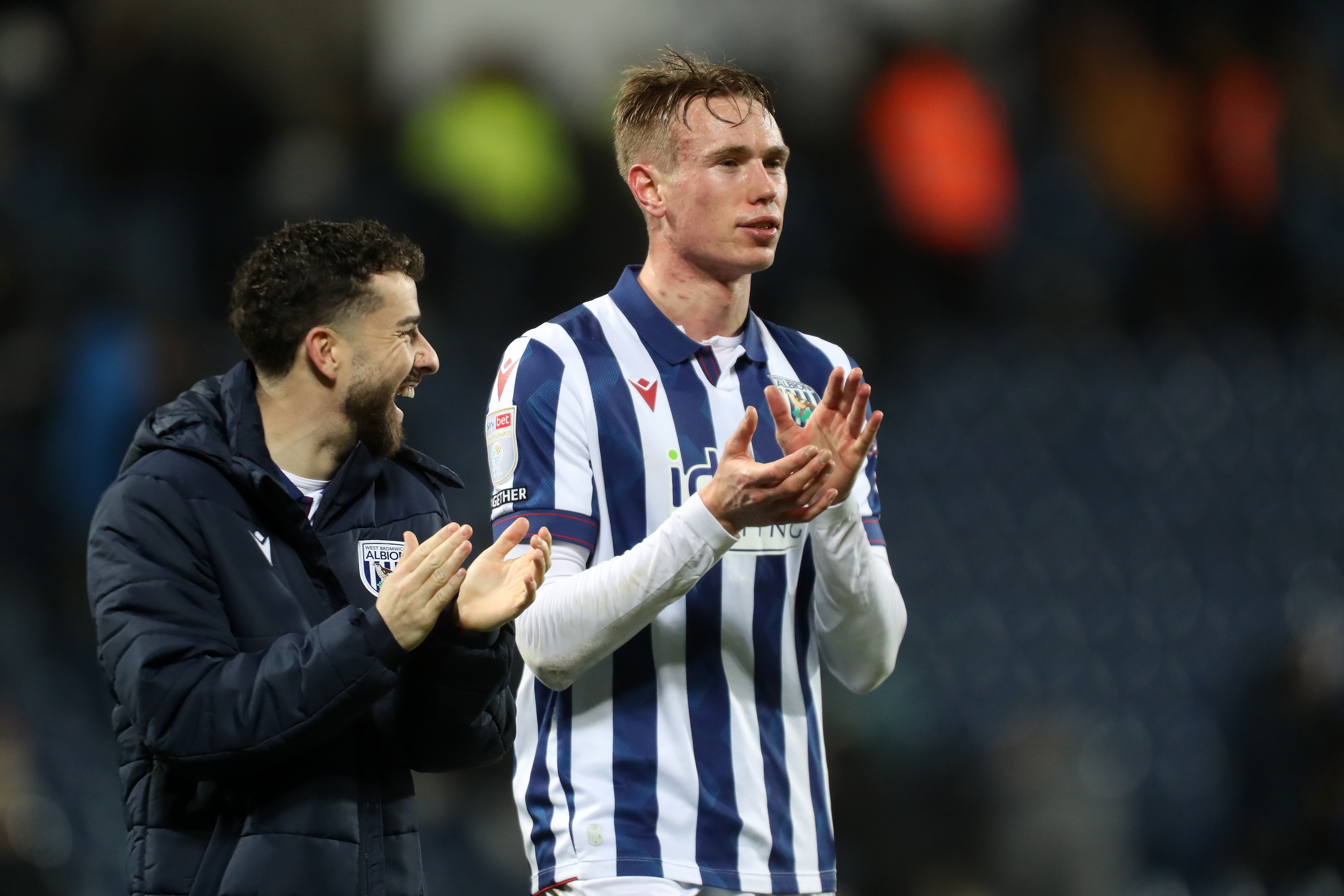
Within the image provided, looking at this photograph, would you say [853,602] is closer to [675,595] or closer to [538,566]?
[675,595]

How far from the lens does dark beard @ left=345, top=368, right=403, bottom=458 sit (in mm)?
2672

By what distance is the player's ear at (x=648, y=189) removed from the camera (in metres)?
3.00

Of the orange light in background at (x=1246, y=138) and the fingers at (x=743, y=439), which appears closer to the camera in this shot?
the fingers at (x=743, y=439)

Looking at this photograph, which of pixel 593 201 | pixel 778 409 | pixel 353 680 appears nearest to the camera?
pixel 353 680

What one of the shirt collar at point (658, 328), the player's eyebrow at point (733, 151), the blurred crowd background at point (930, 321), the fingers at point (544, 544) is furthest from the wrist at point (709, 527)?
the blurred crowd background at point (930, 321)

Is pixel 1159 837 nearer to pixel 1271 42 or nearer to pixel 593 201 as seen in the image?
pixel 593 201

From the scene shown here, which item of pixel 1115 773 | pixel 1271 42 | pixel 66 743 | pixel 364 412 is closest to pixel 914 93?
pixel 1271 42

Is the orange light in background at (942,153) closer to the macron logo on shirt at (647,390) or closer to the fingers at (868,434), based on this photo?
the macron logo on shirt at (647,390)

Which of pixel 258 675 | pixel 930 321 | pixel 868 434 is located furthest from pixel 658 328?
pixel 930 321

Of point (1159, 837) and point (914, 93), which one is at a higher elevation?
point (914, 93)

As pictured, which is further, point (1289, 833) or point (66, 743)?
point (1289, 833)

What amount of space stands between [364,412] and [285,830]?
790mm

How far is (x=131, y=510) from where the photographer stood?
2355mm

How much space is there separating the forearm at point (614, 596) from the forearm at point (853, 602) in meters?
0.27
